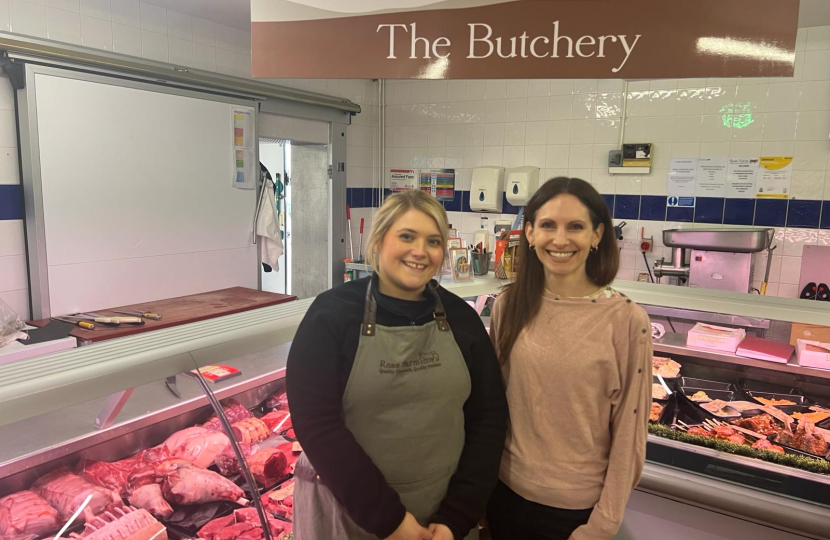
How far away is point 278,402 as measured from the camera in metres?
2.20

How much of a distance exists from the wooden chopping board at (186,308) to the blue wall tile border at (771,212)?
3618 millimetres

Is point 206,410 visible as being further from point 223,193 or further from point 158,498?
point 223,193

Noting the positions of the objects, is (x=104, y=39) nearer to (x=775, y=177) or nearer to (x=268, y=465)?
(x=268, y=465)

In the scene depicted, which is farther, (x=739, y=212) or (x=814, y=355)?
(x=739, y=212)

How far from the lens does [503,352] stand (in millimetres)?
1550

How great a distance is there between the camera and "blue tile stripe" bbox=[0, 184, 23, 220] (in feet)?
11.8

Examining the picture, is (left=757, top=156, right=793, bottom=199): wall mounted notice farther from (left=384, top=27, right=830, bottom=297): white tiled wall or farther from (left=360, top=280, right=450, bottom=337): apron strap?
(left=360, top=280, right=450, bottom=337): apron strap

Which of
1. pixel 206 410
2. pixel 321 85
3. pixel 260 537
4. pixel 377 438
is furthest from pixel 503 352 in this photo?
pixel 321 85

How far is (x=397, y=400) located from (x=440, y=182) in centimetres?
491

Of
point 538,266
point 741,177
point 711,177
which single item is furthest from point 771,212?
point 538,266

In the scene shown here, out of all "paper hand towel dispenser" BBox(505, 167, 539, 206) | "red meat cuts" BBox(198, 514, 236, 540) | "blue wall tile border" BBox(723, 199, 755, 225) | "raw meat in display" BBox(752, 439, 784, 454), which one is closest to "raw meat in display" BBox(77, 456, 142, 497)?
"red meat cuts" BBox(198, 514, 236, 540)

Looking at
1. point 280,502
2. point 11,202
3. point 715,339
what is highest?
point 11,202

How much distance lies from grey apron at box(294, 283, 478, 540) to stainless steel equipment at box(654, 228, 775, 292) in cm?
343

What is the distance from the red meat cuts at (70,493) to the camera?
1.51 meters
